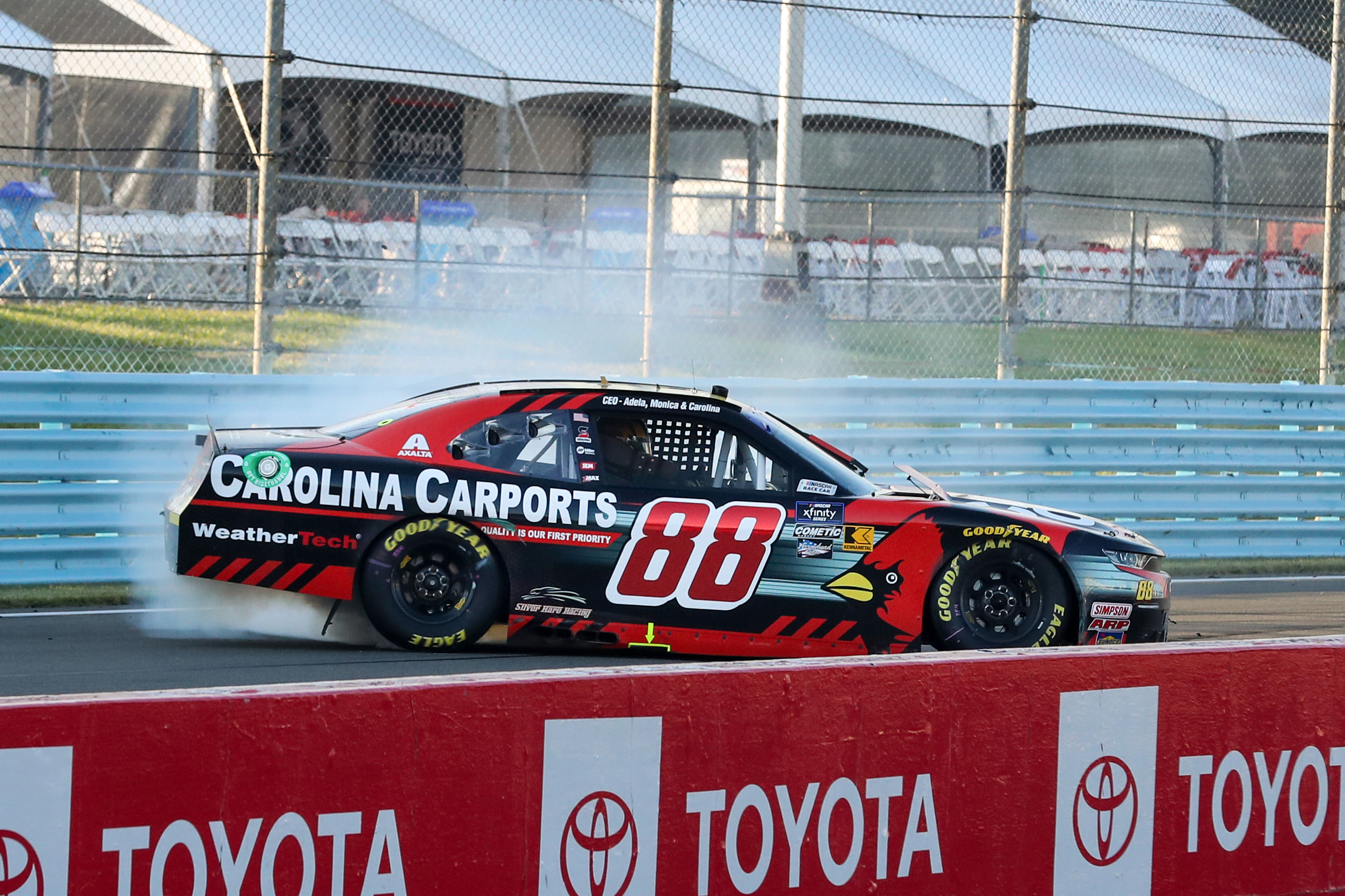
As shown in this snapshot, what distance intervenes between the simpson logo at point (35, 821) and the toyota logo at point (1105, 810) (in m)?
2.40

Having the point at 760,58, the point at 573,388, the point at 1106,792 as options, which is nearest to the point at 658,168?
the point at 573,388

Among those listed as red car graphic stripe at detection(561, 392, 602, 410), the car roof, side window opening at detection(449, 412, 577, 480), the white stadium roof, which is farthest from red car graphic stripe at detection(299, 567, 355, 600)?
the white stadium roof

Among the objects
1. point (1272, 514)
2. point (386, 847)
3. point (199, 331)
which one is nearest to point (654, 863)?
point (386, 847)

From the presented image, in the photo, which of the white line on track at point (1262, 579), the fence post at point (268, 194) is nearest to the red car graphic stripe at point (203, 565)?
the fence post at point (268, 194)

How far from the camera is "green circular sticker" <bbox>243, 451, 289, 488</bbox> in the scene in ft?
22.2

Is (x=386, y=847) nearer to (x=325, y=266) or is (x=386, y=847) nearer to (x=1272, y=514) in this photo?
(x=1272, y=514)

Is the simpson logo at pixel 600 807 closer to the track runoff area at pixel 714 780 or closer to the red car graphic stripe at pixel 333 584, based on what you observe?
the track runoff area at pixel 714 780

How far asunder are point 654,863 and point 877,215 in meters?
21.2

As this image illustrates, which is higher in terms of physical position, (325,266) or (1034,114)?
(1034,114)

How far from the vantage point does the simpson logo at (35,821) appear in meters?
3.09

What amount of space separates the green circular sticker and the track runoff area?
333 cm

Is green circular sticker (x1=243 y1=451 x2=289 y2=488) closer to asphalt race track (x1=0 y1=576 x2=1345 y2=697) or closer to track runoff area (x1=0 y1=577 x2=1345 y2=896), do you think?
asphalt race track (x1=0 y1=576 x2=1345 y2=697)

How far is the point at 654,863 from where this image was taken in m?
3.65

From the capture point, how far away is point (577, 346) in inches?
604
